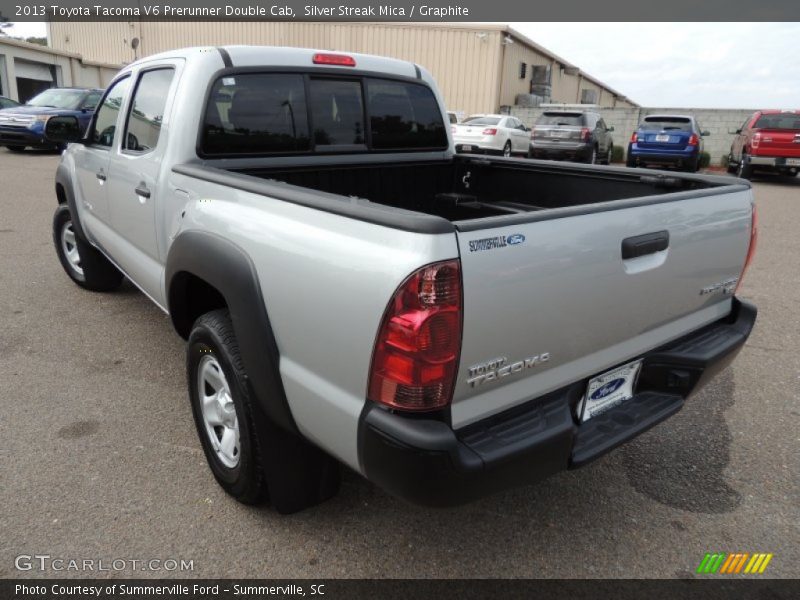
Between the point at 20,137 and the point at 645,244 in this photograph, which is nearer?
the point at 645,244

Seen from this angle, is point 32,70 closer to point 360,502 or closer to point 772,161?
point 772,161

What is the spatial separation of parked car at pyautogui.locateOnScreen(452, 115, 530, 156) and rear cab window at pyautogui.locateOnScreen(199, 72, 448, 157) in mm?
13067

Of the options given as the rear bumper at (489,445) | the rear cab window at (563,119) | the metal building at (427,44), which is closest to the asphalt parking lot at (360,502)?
the rear bumper at (489,445)

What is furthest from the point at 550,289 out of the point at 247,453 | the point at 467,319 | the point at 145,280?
the point at 145,280

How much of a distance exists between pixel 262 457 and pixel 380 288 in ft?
3.25

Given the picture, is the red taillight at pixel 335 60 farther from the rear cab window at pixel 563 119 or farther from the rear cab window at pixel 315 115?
the rear cab window at pixel 563 119

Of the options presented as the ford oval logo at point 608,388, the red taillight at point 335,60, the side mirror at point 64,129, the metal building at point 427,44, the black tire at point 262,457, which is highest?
the metal building at point 427,44

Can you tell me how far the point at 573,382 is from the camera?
Result: 7.23 ft

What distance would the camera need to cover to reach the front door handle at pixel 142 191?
127 inches

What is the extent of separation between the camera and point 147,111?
11.3ft

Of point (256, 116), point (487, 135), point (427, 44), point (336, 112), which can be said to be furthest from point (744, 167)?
point (427, 44)

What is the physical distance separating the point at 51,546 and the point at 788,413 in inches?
150

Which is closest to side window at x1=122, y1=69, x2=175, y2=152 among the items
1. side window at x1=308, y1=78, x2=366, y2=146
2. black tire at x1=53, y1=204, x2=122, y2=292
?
side window at x1=308, y1=78, x2=366, y2=146

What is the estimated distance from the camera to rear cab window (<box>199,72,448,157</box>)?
3.13 m
